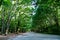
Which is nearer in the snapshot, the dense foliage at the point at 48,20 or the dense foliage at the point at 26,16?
the dense foliage at the point at 26,16

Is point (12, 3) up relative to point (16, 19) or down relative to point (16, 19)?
up

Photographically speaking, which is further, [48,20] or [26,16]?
[48,20]

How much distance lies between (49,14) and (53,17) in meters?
1.61

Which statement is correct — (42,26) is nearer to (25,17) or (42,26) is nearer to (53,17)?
(53,17)

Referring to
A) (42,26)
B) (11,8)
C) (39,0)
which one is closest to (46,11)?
(42,26)

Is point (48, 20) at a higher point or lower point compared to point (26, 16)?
lower

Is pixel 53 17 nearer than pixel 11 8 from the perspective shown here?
No

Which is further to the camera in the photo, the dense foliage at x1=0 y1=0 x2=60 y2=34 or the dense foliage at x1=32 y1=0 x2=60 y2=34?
the dense foliage at x1=32 y1=0 x2=60 y2=34

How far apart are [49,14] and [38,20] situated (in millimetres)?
11922

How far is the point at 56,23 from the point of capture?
56.5m

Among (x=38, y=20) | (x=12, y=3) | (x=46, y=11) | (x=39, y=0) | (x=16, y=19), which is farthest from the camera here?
(x=38, y=20)

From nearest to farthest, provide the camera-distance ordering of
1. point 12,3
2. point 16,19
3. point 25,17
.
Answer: point 12,3, point 16,19, point 25,17

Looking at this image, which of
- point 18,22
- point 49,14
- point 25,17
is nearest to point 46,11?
point 49,14

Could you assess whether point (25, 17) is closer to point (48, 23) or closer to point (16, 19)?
point (16, 19)
